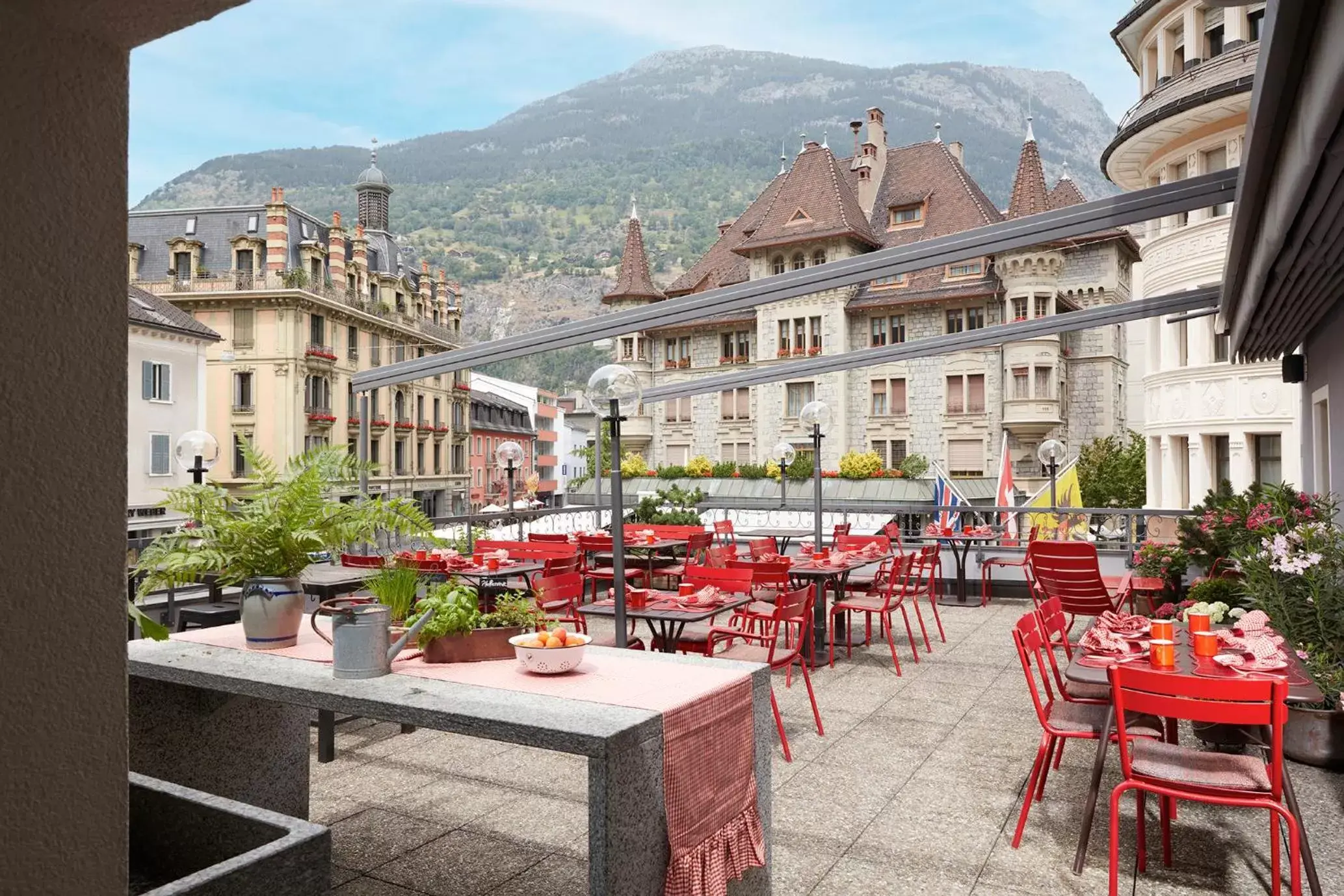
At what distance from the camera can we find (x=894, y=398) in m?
36.1

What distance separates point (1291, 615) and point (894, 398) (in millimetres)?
31458

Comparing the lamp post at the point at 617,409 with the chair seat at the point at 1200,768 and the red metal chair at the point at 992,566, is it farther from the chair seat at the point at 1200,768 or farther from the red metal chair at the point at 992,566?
the red metal chair at the point at 992,566

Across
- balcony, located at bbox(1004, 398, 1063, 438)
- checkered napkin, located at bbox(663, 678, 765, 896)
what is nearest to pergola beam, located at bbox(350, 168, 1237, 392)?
checkered napkin, located at bbox(663, 678, 765, 896)

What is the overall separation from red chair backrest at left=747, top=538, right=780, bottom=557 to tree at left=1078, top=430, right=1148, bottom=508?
21707mm

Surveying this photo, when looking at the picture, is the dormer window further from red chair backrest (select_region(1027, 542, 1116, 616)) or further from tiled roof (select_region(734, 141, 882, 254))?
red chair backrest (select_region(1027, 542, 1116, 616))

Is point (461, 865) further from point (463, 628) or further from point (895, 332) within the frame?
point (895, 332)

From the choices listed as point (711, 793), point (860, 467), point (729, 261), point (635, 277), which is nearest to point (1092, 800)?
point (711, 793)

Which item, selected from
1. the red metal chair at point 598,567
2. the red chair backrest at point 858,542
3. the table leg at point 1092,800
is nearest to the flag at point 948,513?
the red chair backrest at point 858,542

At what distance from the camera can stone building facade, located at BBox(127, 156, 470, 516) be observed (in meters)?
37.2

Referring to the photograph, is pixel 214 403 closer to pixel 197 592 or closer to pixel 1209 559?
pixel 197 592

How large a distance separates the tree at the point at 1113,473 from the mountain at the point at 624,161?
199 ft

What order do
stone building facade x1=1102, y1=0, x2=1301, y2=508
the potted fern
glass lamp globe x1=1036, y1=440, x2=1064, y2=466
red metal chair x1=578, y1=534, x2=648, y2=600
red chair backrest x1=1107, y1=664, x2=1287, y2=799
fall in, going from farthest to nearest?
stone building facade x1=1102, y1=0, x2=1301, y2=508 → glass lamp globe x1=1036, y1=440, x2=1064, y2=466 → red metal chair x1=578, y1=534, x2=648, y2=600 → the potted fern → red chair backrest x1=1107, y1=664, x2=1287, y2=799

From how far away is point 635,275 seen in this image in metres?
42.5

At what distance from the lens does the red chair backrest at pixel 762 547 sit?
8.97 metres
